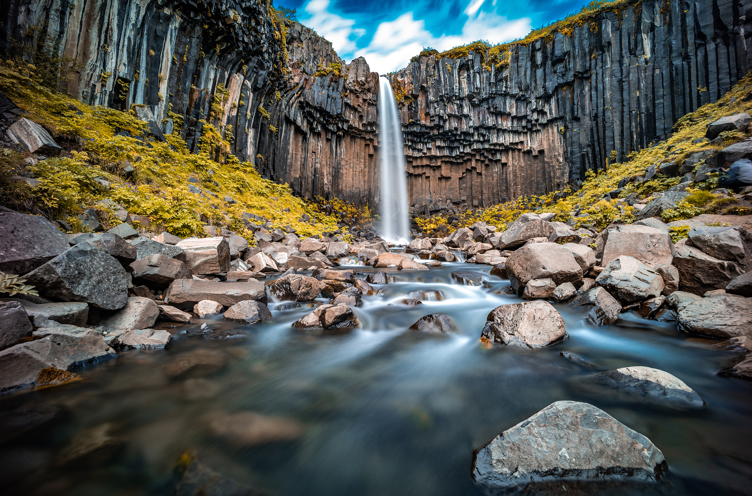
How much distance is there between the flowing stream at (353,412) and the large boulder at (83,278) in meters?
0.84

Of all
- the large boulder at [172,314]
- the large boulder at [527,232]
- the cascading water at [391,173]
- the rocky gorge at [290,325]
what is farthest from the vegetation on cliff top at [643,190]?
the large boulder at [172,314]

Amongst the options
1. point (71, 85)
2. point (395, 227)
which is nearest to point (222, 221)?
point (71, 85)

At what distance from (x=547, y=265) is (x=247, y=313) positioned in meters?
6.02

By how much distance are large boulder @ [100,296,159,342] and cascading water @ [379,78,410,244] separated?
23609mm

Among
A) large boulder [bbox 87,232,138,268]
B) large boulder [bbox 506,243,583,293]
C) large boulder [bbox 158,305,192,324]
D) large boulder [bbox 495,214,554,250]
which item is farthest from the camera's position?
large boulder [bbox 495,214,554,250]

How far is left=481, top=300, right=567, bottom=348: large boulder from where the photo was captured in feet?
12.7

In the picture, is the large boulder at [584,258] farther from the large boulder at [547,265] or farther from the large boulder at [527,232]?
the large boulder at [527,232]

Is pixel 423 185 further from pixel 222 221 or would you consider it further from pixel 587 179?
pixel 222 221

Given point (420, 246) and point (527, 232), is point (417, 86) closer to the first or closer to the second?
point (420, 246)

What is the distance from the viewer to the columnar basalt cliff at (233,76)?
10914mm

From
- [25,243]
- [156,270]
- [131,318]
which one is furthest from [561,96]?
[25,243]

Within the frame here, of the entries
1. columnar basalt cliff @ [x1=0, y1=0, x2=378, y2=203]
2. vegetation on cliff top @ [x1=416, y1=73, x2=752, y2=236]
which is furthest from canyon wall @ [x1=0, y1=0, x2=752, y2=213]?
vegetation on cliff top @ [x1=416, y1=73, x2=752, y2=236]

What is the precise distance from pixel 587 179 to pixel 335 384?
27.0 meters

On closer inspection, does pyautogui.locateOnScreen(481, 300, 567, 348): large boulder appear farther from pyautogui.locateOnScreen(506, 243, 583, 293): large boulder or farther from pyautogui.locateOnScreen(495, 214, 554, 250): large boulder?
pyautogui.locateOnScreen(495, 214, 554, 250): large boulder
